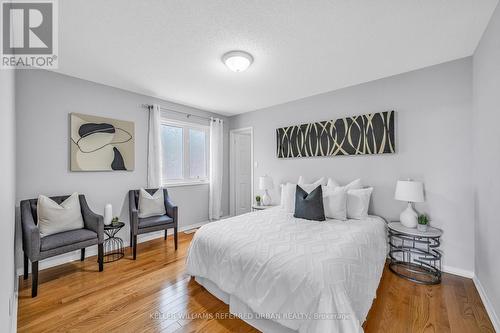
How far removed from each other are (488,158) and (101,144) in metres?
4.50

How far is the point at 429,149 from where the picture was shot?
2.67 metres

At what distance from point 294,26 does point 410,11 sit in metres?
0.92

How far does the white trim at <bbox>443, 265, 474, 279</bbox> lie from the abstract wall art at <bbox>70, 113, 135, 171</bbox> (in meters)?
4.55

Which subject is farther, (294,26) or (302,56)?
(302,56)

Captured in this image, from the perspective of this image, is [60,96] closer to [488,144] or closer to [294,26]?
[294,26]

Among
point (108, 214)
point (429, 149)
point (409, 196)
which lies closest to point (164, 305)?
point (108, 214)

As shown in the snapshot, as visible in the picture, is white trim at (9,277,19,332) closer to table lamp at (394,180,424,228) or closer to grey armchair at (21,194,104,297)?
grey armchair at (21,194,104,297)

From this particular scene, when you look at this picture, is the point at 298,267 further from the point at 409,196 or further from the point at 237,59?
the point at 237,59

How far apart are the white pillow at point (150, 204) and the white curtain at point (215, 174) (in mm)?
1292

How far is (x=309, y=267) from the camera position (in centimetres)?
152

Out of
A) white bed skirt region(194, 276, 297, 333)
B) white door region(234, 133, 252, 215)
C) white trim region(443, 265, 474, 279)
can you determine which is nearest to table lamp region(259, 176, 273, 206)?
white door region(234, 133, 252, 215)

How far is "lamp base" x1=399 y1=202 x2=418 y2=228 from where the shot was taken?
2.57 m

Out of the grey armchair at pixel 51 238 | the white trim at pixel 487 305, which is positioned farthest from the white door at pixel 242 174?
the white trim at pixel 487 305

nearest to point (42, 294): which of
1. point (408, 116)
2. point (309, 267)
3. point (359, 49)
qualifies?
point (309, 267)
